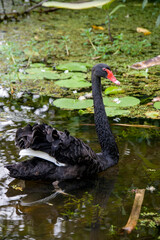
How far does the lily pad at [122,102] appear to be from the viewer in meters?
4.19

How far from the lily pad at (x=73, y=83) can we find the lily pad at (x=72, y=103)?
1.25 feet

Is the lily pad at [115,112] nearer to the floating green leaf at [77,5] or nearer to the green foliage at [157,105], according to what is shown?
the green foliage at [157,105]

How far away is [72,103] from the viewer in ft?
14.0

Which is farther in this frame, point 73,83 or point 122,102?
point 73,83

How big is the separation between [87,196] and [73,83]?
2.13 meters

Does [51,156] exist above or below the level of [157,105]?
above

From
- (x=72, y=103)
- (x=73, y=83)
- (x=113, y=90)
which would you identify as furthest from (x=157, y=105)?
(x=73, y=83)

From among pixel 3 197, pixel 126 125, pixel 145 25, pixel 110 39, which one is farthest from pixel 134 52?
pixel 3 197

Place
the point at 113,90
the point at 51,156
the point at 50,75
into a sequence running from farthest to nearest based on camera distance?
the point at 50,75 < the point at 113,90 < the point at 51,156

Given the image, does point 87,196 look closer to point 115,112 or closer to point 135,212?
point 135,212

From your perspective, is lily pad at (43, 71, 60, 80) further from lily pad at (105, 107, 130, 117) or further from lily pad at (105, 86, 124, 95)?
lily pad at (105, 107, 130, 117)

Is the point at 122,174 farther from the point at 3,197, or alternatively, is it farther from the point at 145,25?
the point at 145,25

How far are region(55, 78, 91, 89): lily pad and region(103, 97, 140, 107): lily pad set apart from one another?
0.47m

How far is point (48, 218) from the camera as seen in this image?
8.39 feet
